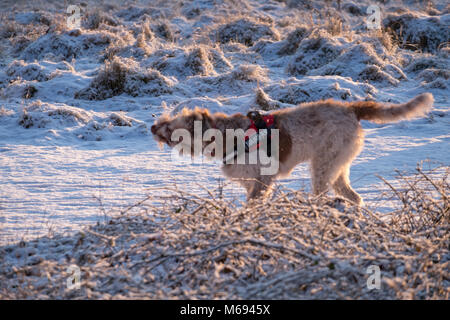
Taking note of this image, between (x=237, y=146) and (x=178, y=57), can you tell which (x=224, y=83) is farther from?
(x=237, y=146)

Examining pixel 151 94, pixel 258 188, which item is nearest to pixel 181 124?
pixel 258 188

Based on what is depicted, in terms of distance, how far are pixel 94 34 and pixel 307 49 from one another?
23.9ft

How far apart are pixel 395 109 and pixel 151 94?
7189mm

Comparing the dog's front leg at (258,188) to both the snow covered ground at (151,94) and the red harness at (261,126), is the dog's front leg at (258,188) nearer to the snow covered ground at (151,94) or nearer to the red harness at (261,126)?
the red harness at (261,126)

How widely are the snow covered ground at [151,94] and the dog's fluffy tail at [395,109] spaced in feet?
3.03

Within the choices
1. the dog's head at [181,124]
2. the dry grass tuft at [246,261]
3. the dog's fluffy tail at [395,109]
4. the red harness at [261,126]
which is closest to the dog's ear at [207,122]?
the dog's head at [181,124]

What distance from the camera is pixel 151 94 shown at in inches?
413

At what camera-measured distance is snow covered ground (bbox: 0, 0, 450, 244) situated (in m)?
5.32

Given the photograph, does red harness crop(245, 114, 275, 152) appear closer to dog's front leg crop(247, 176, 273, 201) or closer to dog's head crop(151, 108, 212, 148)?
dog's front leg crop(247, 176, 273, 201)

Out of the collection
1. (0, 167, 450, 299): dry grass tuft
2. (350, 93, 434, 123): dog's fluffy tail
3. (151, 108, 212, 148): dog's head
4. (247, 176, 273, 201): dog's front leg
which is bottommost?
(0, 167, 450, 299): dry grass tuft

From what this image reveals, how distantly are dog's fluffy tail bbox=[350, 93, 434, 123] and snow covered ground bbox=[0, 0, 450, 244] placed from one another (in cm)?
92

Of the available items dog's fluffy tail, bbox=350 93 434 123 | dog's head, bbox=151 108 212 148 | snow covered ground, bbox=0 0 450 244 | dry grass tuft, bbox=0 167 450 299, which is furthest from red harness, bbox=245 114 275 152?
dry grass tuft, bbox=0 167 450 299

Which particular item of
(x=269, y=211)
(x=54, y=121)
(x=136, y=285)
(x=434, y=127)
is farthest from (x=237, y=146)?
(x=434, y=127)
